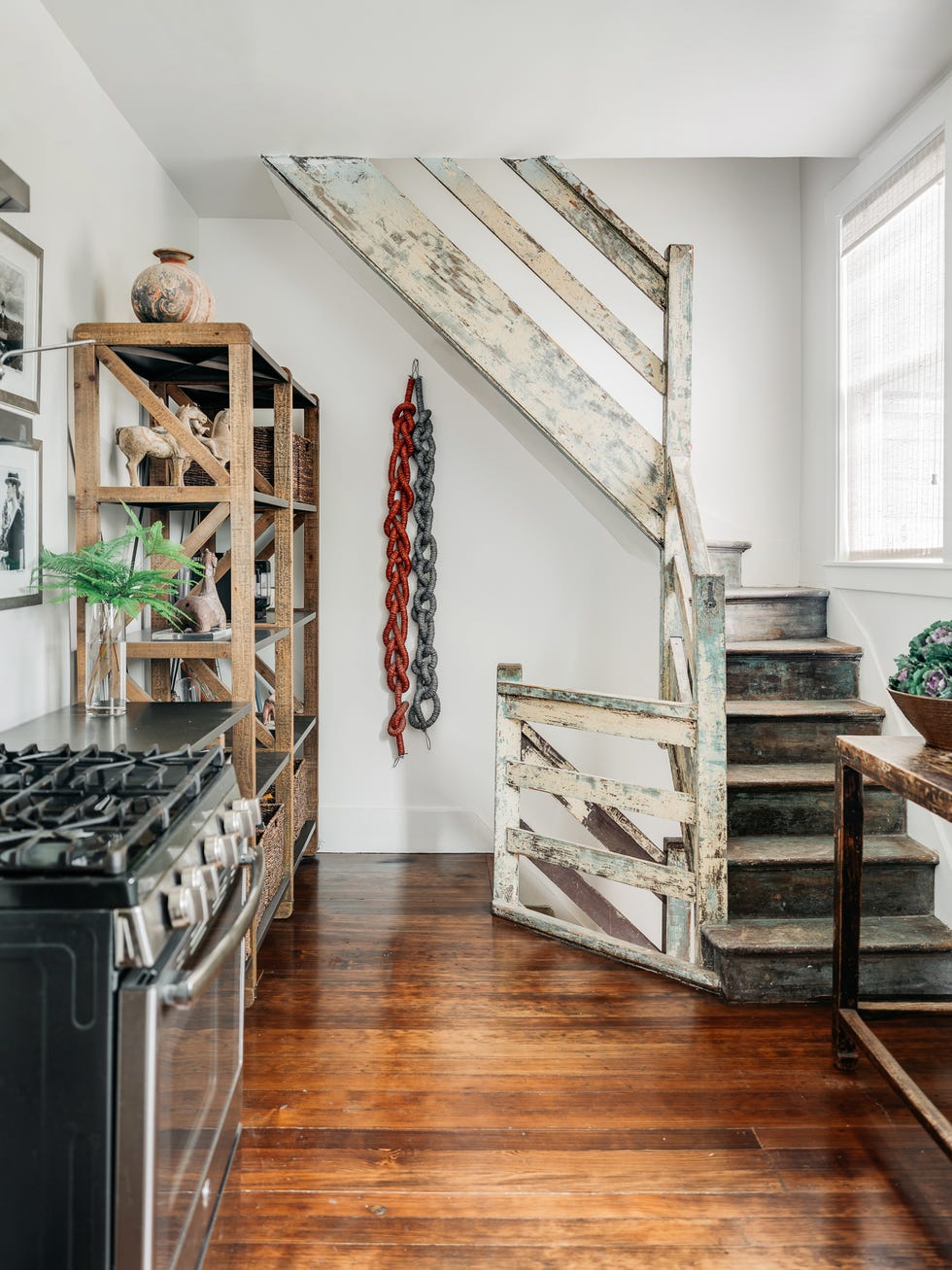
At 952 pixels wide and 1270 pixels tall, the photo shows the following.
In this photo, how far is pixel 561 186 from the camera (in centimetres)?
349

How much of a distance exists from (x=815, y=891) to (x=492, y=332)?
2.16 meters

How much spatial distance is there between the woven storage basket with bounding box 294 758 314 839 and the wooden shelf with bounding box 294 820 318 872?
2 cm

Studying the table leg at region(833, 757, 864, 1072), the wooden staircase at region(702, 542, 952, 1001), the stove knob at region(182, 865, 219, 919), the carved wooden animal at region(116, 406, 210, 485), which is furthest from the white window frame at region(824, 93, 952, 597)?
the stove knob at region(182, 865, 219, 919)

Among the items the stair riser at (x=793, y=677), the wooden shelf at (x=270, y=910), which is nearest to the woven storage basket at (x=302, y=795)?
the wooden shelf at (x=270, y=910)

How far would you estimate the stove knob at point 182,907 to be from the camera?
1.19m

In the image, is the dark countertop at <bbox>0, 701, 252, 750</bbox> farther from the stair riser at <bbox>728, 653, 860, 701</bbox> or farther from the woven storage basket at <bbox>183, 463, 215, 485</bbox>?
the stair riser at <bbox>728, 653, 860, 701</bbox>

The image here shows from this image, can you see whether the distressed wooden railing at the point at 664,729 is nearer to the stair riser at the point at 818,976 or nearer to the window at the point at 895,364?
the stair riser at the point at 818,976

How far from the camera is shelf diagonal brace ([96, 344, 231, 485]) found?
261 centimetres

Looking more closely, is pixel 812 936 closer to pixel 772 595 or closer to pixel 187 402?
pixel 772 595

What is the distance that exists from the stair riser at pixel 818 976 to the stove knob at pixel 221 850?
1729 millimetres

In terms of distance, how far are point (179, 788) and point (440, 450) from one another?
3005 mm

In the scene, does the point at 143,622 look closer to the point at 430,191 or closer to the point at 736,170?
the point at 430,191

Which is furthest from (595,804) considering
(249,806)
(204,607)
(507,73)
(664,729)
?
(507,73)

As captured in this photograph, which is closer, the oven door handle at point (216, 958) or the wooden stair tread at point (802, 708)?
the oven door handle at point (216, 958)
